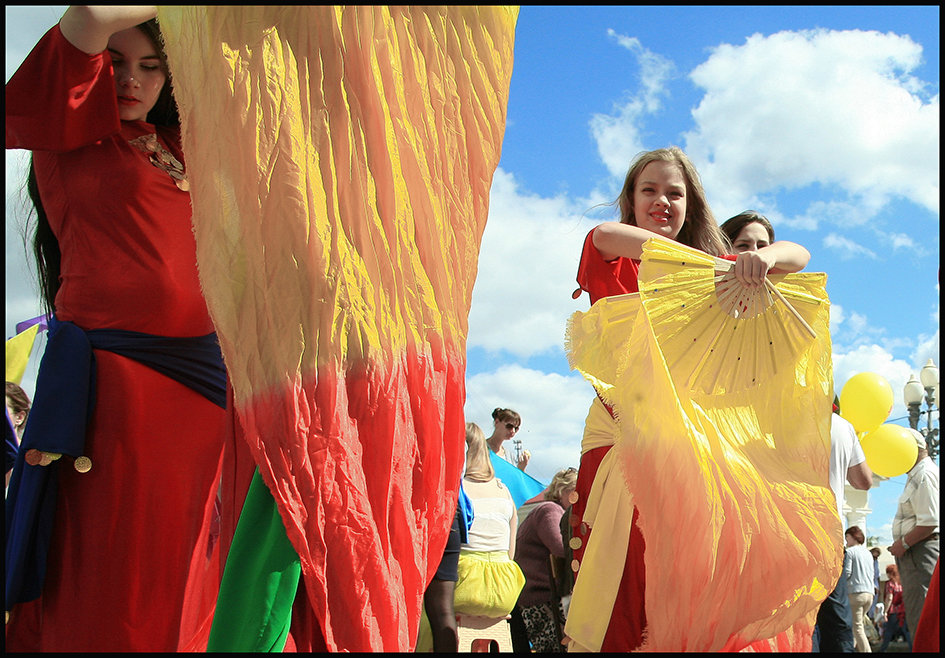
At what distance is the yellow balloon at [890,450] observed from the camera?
24.8ft

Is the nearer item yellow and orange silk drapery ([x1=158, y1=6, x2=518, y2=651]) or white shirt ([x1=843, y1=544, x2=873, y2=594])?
yellow and orange silk drapery ([x1=158, y1=6, x2=518, y2=651])

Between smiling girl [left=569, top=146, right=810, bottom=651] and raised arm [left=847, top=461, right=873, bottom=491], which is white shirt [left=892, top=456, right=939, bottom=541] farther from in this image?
smiling girl [left=569, top=146, right=810, bottom=651]

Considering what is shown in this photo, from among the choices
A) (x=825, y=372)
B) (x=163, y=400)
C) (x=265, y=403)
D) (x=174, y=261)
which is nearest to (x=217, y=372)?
(x=163, y=400)

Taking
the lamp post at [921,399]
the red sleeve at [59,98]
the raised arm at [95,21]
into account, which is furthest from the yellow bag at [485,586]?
the lamp post at [921,399]

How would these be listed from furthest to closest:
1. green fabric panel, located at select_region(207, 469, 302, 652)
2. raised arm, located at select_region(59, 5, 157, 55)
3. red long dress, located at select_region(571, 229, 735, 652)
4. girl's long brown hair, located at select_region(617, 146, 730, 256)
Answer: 1. girl's long brown hair, located at select_region(617, 146, 730, 256)
2. red long dress, located at select_region(571, 229, 735, 652)
3. raised arm, located at select_region(59, 5, 157, 55)
4. green fabric panel, located at select_region(207, 469, 302, 652)

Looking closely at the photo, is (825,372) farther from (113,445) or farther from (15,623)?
(15,623)

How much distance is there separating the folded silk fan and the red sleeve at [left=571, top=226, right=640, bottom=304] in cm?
28

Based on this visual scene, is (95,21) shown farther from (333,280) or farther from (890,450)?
(890,450)

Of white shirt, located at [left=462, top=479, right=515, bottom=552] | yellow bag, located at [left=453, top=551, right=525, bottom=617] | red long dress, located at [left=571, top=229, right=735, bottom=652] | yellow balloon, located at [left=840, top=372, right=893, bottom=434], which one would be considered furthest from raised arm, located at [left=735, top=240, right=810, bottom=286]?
yellow balloon, located at [left=840, top=372, right=893, bottom=434]

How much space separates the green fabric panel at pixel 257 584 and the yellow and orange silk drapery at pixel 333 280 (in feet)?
0.16

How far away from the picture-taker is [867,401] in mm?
7641

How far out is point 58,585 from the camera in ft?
5.88

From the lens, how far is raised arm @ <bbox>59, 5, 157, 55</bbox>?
1.67 metres

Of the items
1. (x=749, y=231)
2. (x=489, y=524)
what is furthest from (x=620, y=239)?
(x=489, y=524)
